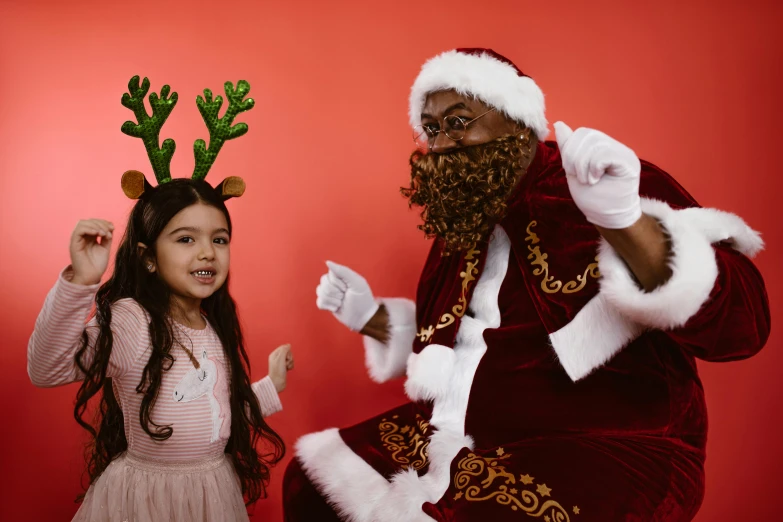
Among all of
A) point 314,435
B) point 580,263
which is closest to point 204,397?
point 314,435

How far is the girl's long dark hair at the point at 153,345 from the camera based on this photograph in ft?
5.20

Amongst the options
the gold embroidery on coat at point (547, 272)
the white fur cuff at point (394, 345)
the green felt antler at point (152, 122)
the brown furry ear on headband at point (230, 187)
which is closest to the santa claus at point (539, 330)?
the gold embroidery on coat at point (547, 272)

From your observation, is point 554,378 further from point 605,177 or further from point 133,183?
point 133,183

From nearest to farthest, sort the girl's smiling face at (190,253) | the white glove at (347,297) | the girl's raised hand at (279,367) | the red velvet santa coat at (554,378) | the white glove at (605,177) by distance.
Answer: the white glove at (605,177), the red velvet santa coat at (554,378), the girl's smiling face at (190,253), the girl's raised hand at (279,367), the white glove at (347,297)

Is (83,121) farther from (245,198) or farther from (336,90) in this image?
(336,90)

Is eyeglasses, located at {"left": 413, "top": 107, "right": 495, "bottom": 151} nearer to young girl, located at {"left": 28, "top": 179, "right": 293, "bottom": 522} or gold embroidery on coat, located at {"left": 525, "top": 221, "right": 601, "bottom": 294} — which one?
gold embroidery on coat, located at {"left": 525, "top": 221, "right": 601, "bottom": 294}

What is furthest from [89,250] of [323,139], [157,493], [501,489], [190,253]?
[323,139]

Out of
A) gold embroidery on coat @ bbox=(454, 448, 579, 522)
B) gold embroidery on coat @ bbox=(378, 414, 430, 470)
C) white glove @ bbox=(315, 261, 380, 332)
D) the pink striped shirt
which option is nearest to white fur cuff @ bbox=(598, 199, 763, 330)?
gold embroidery on coat @ bbox=(454, 448, 579, 522)

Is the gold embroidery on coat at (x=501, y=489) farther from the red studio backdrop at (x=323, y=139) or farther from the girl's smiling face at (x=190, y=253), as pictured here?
the red studio backdrop at (x=323, y=139)

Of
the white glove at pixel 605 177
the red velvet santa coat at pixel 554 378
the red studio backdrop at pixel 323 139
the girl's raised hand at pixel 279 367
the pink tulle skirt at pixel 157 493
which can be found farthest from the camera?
the red studio backdrop at pixel 323 139

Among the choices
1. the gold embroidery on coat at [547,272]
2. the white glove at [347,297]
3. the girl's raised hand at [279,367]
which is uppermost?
the gold embroidery on coat at [547,272]

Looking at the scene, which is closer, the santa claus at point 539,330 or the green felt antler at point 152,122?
the santa claus at point 539,330

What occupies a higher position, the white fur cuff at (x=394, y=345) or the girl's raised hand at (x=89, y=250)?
the girl's raised hand at (x=89, y=250)

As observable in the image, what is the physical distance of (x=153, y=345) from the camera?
A: 1.61 meters
